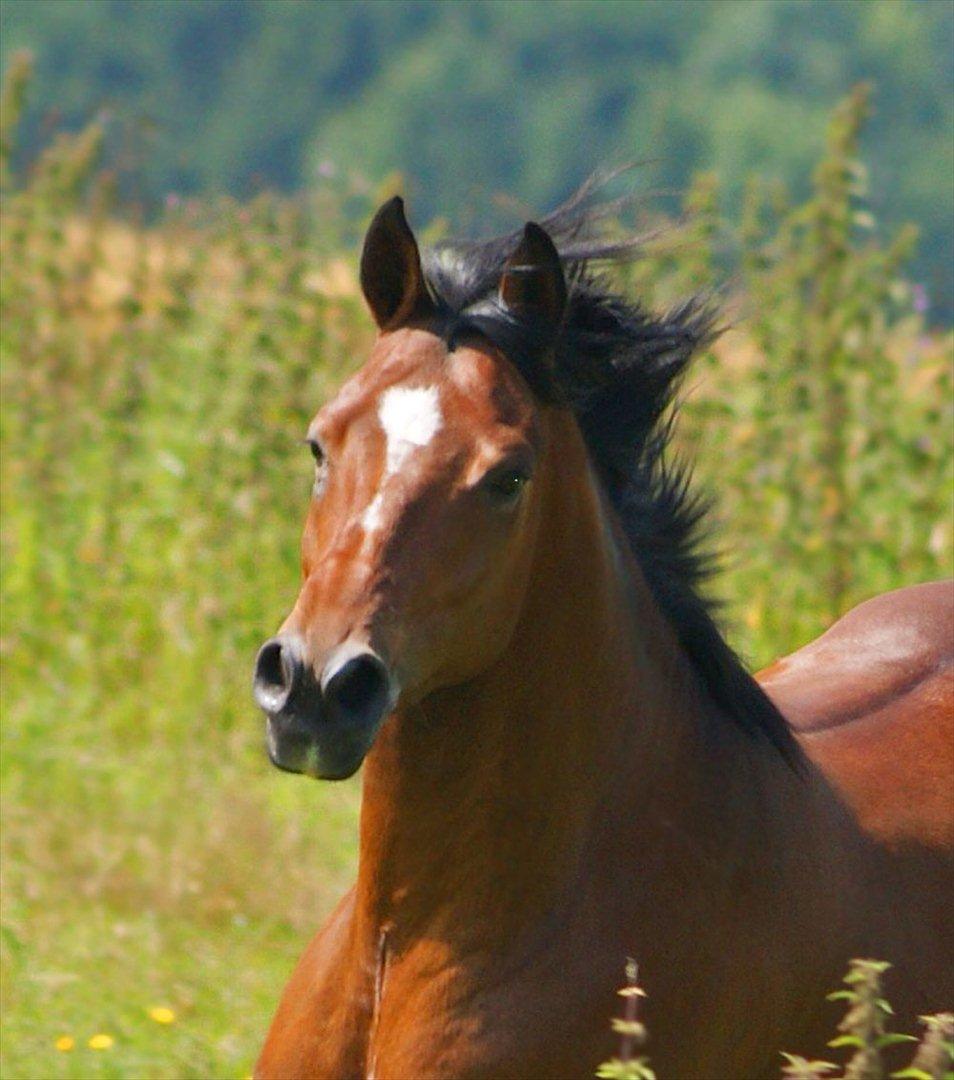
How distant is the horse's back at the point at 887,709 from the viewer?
157 inches

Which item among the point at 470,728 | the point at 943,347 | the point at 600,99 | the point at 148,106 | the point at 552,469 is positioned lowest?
the point at 470,728

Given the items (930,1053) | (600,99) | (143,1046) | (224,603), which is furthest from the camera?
(600,99)

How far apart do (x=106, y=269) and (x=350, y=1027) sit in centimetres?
583

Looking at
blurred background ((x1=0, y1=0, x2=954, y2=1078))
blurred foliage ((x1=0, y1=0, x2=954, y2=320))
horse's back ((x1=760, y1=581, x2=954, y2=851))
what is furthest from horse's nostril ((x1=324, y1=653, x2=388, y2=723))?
blurred foliage ((x1=0, y1=0, x2=954, y2=320))

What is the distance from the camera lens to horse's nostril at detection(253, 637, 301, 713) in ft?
9.68

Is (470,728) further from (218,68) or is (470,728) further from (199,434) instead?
(218,68)

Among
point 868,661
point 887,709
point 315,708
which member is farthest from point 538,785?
point 868,661

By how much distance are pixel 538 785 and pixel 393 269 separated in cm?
87

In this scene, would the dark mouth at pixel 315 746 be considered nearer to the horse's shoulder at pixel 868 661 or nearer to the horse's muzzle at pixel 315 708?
the horse's muzzle at pixel 315 708

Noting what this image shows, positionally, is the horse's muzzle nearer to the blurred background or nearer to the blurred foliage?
the blurred background

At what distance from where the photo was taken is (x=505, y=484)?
10.7ft

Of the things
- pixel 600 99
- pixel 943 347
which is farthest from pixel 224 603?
pixel 600 99

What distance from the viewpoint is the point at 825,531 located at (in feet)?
25.1

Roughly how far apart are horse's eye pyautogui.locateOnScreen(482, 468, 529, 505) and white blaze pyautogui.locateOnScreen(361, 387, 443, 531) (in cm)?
11
